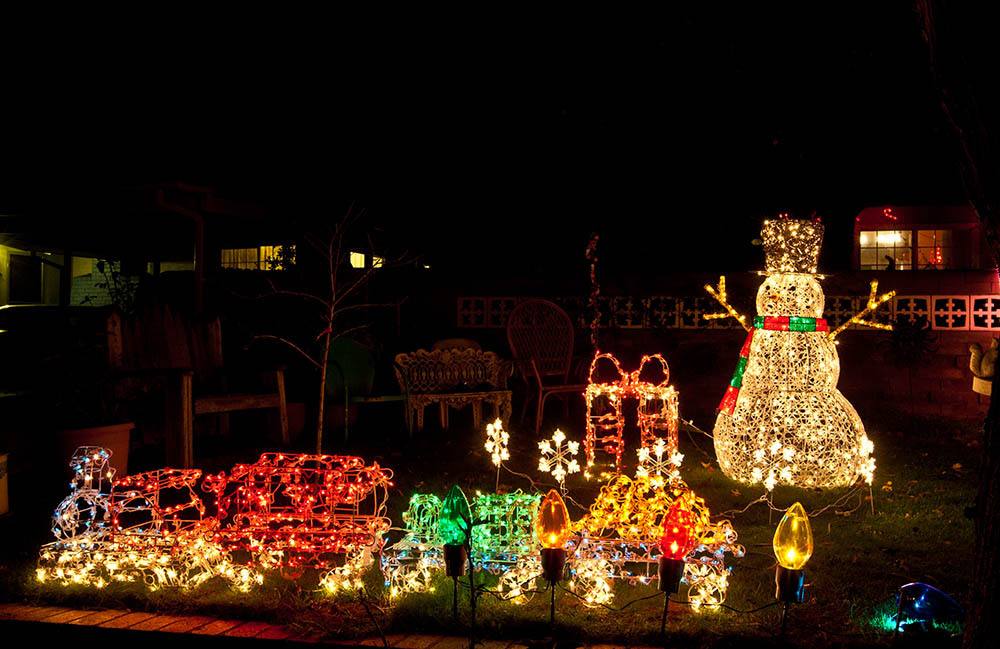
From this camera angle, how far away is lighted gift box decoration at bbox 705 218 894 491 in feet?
17.1

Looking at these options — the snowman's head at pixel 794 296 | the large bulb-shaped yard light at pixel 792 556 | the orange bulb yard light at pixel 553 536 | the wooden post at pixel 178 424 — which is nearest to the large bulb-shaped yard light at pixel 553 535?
the orange bulb yard light at pixel 553 536

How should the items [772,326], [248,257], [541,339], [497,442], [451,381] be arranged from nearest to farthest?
[497,442], [772,326], [451,381], [541,339], [248,257]

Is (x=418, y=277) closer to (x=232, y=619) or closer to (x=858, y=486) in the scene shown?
(x=858, y=486)

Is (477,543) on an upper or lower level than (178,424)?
lower

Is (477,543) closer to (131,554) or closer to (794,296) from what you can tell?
(131,554)

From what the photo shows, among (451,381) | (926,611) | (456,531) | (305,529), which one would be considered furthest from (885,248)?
Answer: (456,531)

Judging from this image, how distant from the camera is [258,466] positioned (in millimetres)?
4145

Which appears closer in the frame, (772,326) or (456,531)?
(456,531)

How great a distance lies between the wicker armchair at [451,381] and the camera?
25.8 feet

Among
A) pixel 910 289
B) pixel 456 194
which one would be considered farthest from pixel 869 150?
pixel 456 194

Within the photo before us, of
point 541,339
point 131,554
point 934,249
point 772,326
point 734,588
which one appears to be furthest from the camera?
point 934,249

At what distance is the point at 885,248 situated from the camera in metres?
18.0

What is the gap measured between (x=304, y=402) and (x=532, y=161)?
20.1 feet

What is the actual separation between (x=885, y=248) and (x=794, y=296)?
14483 millimetres
